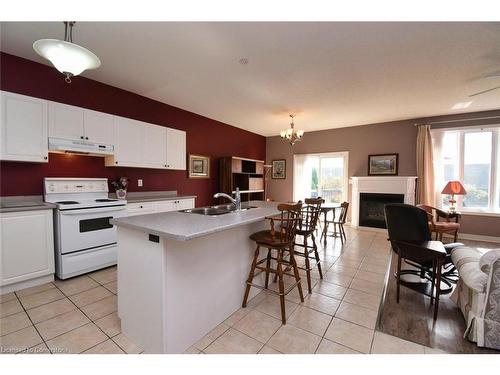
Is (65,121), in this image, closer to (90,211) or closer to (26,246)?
(90,211)

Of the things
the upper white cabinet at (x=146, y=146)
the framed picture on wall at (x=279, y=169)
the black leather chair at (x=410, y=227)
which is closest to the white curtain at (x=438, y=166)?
the black leather chair at (x=410, y=227)

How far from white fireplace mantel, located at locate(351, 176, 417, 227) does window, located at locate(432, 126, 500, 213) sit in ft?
1.80

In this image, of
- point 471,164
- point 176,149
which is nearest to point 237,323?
point 176,149

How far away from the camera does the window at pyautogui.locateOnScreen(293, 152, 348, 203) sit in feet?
19.9

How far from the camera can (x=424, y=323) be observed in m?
1.92

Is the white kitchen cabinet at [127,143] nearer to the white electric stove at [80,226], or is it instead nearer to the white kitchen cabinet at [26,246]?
the white electric stove at [80,226]

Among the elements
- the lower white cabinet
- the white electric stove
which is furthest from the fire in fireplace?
the white electric stove

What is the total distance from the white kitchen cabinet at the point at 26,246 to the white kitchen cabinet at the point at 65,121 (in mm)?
961

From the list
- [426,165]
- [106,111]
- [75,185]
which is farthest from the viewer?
[426,165]

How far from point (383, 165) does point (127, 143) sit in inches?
217

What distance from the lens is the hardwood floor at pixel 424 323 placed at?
5.46 feet

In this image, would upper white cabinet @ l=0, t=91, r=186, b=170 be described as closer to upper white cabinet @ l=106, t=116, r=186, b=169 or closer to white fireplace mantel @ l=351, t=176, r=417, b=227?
upper white cabinet @ l=106, t=116, r=186, b=169

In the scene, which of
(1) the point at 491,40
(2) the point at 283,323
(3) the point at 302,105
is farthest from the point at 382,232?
(2) the point at 283,323

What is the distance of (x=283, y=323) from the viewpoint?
1.87 metres
